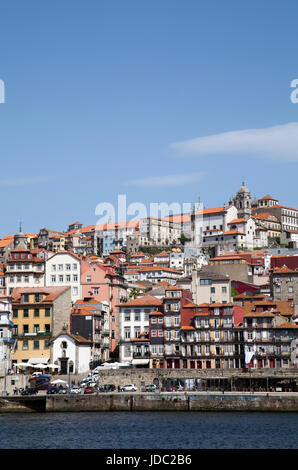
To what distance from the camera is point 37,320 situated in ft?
329

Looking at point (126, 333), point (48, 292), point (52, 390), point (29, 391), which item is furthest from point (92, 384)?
point (48, 292)

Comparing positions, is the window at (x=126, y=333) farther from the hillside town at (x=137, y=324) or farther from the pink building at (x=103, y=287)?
the pink building at (x=103, y=287)

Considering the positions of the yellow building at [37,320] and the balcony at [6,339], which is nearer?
the balcony at [6,339]

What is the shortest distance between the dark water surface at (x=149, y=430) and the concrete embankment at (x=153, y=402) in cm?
157

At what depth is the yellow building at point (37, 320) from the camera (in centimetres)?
9875

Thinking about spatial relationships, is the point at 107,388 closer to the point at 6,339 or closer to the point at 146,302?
the point at 6,339

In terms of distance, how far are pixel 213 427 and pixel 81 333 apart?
4193cm

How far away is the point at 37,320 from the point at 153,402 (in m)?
29.1

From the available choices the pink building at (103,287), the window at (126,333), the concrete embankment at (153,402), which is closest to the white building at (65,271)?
the pink building at (103,287)

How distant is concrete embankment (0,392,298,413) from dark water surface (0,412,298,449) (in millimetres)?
1574

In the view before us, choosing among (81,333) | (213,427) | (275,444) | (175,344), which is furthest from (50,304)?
(275,444)

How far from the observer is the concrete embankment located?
242ft
